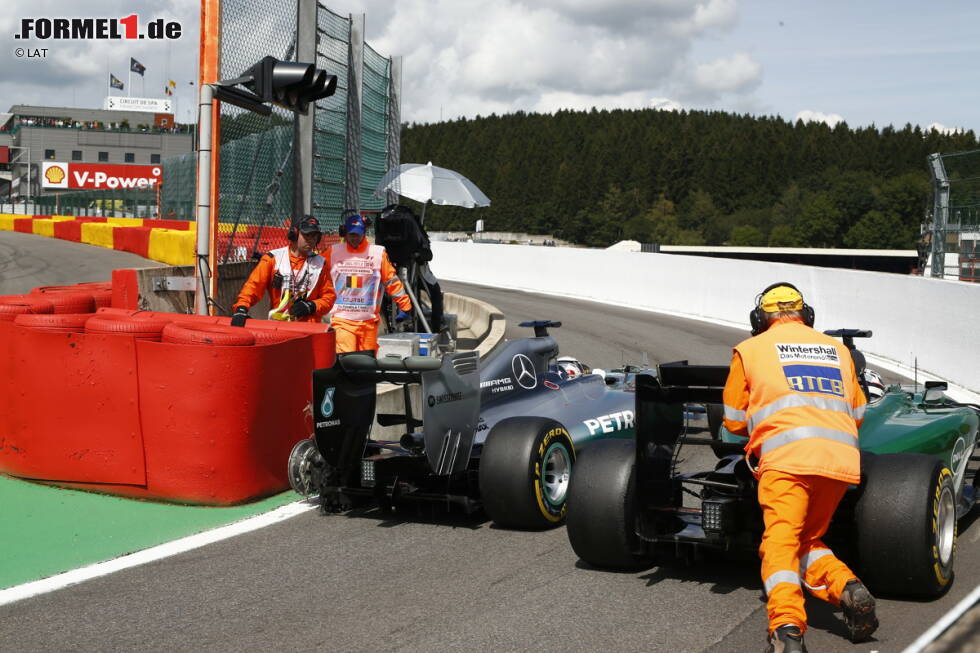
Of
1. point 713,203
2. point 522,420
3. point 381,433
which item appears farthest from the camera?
point 713,203

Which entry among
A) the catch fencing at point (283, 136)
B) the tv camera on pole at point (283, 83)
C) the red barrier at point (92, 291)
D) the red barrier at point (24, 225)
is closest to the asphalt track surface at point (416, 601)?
the tv camera on pole at point (283, 83)

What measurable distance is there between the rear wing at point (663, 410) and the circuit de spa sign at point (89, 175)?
96948 mm

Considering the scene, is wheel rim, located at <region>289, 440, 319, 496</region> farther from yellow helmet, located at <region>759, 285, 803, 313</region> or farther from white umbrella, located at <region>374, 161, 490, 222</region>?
white umbrella, located at <region>374, 161, 490, 222</region>

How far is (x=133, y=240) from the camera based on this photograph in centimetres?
3016

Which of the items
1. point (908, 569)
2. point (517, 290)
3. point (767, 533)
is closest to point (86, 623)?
point (767, 533)

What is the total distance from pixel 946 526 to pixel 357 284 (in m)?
5.00

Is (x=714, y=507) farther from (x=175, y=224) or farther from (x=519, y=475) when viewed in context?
(x=175, y=224)

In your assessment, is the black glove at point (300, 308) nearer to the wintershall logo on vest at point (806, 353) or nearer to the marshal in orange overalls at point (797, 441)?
the marshal in orange overalls at point (797, 441)

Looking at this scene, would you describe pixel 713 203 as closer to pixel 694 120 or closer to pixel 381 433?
pixel 694 120

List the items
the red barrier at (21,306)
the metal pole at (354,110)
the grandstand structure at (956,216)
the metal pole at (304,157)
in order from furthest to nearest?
the grandstand structure at (956,216), the metal pole at (354,110), the metal pole at (304,157), the red barrier at (21,306)

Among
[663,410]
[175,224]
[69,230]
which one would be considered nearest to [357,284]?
[663,410]

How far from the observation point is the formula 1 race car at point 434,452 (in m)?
6.05

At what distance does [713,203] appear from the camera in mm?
173875

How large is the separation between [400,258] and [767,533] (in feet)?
23.6
